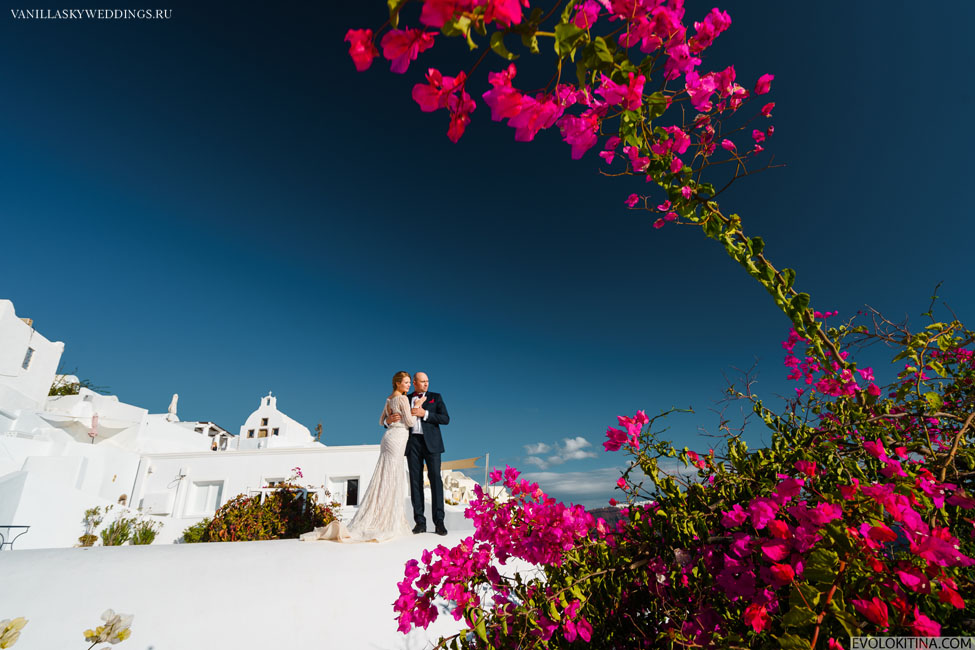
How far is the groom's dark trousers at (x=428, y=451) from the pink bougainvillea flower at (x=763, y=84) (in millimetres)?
4388

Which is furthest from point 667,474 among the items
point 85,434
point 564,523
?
point 85,434

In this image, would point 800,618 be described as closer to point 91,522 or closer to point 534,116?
point 534,116

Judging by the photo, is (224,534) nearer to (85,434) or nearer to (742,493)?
(742,493)

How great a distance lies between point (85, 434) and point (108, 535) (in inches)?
315

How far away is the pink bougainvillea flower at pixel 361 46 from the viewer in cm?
66

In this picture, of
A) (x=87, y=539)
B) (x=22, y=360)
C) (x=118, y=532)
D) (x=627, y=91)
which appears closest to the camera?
(x=627, y=91)

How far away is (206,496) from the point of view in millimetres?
15172

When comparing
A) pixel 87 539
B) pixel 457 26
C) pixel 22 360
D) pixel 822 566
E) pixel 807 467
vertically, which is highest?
pixel 22 360

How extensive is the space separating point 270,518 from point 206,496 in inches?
432

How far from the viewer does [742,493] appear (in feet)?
4.00

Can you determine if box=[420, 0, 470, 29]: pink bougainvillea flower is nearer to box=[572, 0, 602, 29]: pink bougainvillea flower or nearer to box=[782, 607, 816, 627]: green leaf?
box=[572, 0, 602, 29]: pink bougainvillea flower

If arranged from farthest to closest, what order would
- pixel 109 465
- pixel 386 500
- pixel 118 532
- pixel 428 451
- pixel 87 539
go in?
1. pixel 109 465
2. pixel 118 532
3. pixel 87 539
4. pixel 428 451
5. pixel 386 500

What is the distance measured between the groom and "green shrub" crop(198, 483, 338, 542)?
2893 millimetres

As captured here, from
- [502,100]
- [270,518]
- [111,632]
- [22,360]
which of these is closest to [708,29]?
[502,100]
